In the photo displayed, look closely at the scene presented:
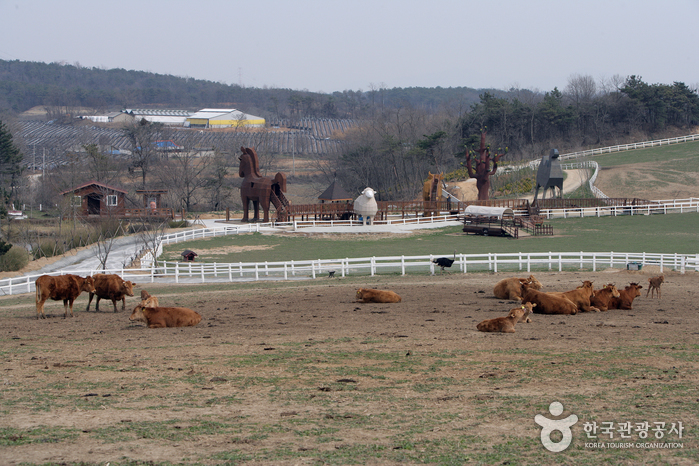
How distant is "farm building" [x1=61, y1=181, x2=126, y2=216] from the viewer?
193 ft

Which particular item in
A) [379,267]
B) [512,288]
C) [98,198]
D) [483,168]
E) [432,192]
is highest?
[483,168]

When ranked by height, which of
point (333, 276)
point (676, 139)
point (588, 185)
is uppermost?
point (676, 139)

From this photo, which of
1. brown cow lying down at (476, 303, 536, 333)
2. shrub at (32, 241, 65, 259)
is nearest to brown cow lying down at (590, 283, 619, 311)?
brown cow lying down at (476, 303, 536, 333)

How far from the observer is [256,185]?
180 feet

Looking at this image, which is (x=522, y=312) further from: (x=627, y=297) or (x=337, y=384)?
(x=337, y=384)

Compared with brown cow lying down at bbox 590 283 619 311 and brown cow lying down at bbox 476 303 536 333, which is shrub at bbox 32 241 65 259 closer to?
brown cow lying down at bbox 476 303 536 333

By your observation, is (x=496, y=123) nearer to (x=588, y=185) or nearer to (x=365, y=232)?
(x=588, y=185)

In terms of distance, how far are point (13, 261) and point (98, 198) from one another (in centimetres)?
2706

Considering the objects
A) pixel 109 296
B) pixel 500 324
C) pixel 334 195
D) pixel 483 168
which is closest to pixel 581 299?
pixel 500 324

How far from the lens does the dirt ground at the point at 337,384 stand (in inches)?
282

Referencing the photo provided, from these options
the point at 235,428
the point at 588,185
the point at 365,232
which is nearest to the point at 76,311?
the point at 235,428

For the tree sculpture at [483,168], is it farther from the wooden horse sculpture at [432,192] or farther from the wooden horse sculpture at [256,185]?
the wooden horse sculpture at [256,185]

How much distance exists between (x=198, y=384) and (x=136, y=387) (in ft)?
2.98

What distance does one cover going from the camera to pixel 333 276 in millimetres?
27766
